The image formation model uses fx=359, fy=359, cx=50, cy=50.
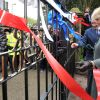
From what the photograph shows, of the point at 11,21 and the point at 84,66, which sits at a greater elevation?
the point at 11,21

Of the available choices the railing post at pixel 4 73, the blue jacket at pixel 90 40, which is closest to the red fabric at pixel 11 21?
the railing post at pixel 4 73

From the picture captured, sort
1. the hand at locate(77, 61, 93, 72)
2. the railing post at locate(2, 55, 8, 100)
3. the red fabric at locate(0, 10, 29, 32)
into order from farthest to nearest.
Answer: the hand at locate(77, 61, 93, 72), the railing post at locate(2, 55, 8, 100), the red fabric at locate(0, 10, 29, 32)

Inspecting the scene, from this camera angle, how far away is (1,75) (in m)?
2.64

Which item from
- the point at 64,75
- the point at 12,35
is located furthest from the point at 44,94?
the point at 64,75

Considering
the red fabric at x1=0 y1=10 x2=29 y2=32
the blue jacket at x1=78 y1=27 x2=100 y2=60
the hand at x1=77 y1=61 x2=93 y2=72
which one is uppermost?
the red fabric at x1=0 y1=10 x2=29 y2=32

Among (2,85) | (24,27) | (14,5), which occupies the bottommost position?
(2,85)

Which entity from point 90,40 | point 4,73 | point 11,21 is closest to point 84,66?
point 4,73

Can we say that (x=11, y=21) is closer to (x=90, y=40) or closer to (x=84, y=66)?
(x=84, y=66)

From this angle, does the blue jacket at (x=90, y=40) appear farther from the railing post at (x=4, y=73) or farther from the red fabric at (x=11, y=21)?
the red fabric at (x=11, y=21)


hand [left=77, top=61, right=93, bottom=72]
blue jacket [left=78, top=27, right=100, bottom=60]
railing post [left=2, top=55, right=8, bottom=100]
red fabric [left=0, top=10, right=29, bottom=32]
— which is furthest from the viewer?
blue jacket [left=78, top=27, right=100, bottom=60]

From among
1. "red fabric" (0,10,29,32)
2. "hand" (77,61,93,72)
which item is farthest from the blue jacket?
"red fabric" (0,10,29,32)

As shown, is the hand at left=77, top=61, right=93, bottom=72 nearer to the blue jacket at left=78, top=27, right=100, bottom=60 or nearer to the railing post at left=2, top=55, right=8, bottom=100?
the railing post at left=2, top=55, right=8, bottom=100

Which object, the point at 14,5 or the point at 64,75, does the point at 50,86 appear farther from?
the point at 64,75

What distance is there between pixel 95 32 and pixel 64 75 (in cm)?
391
